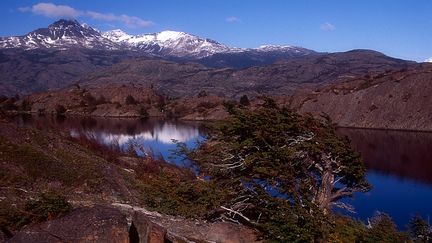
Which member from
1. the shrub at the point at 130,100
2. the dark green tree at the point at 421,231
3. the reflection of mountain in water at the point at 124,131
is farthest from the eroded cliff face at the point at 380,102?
the dark green tree at the point at 421,231

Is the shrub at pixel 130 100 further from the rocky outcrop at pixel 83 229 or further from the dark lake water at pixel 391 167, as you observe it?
the rocky outcrop at pixel 83 229

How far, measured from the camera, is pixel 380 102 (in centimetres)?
8312

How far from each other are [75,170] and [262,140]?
7972 millimetres

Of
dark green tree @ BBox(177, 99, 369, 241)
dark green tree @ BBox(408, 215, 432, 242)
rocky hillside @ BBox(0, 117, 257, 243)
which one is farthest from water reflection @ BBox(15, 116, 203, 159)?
dark green tree @ BBox(408, 215, 432, 242)

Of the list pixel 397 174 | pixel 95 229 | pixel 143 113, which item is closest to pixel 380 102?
pixel 397 174

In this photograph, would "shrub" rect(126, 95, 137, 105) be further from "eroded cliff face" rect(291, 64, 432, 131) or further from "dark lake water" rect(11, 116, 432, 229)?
"eroded cliff face" rect(291, 64, 432, 131)

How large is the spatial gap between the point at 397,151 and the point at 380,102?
30.3 meters

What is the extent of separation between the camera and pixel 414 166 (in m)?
44.7

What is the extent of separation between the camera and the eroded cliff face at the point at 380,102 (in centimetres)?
7725

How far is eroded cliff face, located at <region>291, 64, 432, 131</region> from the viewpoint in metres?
77.2

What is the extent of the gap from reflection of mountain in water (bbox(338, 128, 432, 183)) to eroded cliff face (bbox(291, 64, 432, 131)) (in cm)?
449

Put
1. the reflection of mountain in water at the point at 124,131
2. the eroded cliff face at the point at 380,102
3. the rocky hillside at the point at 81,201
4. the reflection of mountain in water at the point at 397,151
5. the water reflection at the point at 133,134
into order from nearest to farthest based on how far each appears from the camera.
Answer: the rocky hillside at the point at 81,201
the reflection of mountain in water at the point at 397,151
the water reflection at the point at 133,134
the reflection of mountain in water at the point at 124,131
the eroded cliff face at the point at 380,102

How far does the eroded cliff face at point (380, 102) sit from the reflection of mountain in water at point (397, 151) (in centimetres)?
449

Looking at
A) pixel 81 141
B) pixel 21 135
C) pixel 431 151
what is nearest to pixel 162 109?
pixel 431 151
